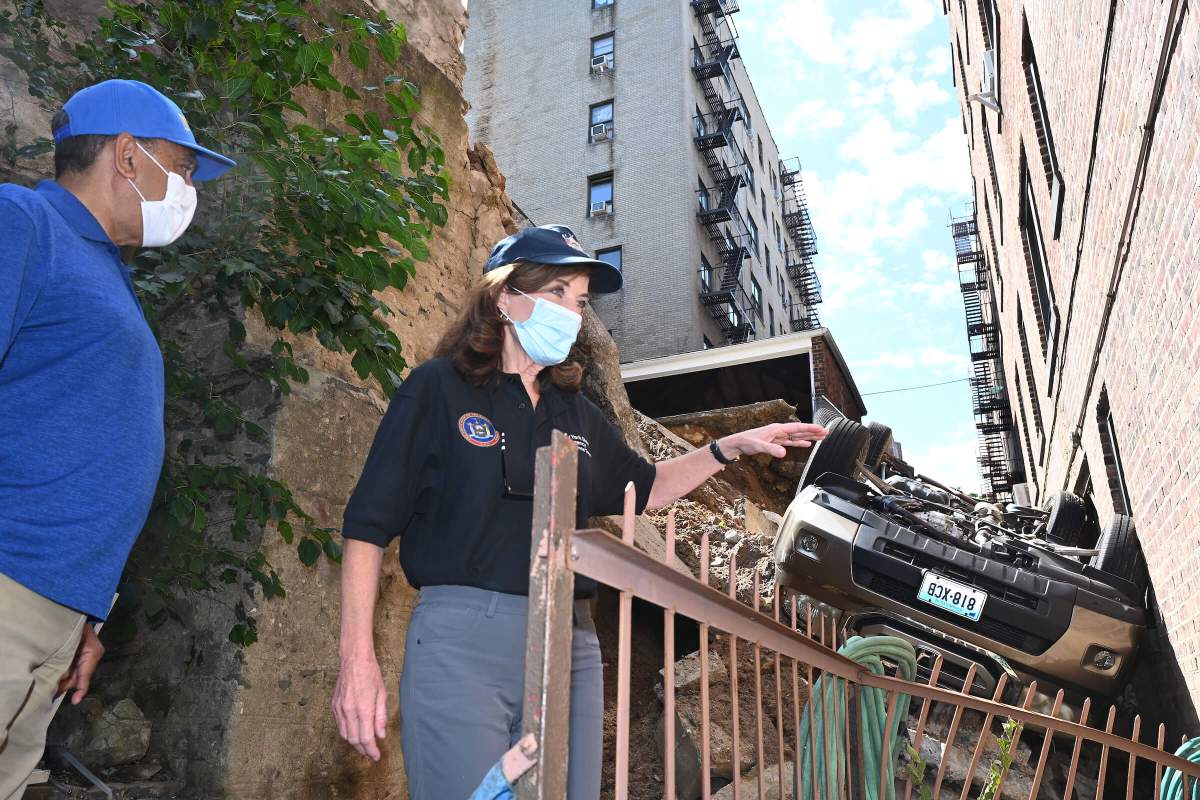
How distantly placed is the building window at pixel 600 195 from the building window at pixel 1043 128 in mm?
19028

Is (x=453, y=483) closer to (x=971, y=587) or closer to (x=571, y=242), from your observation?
(x=571, y=242)

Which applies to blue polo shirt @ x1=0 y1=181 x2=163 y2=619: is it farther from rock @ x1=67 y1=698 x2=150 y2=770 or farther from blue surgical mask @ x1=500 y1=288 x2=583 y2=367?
rock @ x1=67 y1=698 x2=150 y2=770

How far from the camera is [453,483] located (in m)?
2.15

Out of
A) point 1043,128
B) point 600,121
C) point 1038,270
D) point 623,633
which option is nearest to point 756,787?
point 623,633

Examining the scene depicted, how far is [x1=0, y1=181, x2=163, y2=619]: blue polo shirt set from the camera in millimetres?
1807

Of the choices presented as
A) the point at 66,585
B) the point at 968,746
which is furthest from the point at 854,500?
the point at 66,585

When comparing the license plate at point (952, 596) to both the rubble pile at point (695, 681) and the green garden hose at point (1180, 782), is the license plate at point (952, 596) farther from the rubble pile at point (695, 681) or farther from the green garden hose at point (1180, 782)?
the green garden hose at point (1180, 782)

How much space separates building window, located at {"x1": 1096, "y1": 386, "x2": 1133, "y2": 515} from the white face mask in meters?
6.13

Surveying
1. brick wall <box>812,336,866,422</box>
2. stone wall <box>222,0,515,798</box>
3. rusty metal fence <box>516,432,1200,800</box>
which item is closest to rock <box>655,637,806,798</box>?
stone wall <box>222,0,515,798</box>

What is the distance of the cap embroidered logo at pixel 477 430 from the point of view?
2.19 metres

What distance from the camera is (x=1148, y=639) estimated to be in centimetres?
596

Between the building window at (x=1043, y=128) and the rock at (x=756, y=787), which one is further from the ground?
the building window at (x=1043, y=128)

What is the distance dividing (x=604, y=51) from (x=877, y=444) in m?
24.4

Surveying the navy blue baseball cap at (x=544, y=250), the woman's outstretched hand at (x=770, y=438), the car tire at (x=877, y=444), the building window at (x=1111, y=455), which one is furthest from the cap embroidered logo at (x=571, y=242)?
the car tire at (x=877, y=444)
